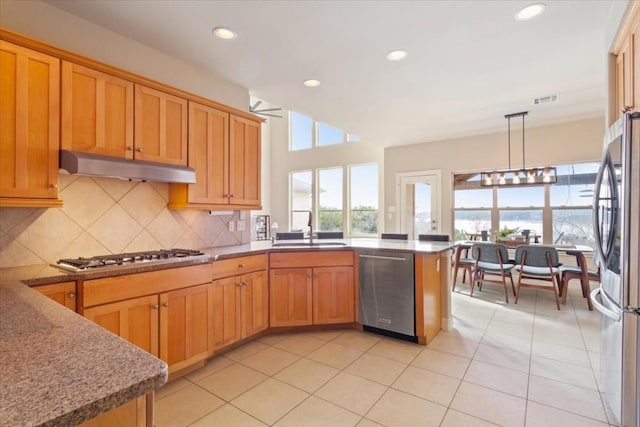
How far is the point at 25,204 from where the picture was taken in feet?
5.94

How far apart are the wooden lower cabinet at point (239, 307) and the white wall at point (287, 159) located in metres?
5.09

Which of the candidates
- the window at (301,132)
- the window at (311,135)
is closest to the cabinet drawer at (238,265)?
the window at (311,135)

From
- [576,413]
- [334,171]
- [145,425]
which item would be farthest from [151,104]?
[334,171]

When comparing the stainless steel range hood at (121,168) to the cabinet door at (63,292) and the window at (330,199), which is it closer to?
the cabinet door at (63,292)

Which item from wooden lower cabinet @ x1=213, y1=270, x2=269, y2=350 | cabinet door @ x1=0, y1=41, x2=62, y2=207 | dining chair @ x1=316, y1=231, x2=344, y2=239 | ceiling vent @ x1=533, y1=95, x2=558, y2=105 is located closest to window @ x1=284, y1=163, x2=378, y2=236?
dining chair @ x1=316, y1=231, x2=344, y2=239

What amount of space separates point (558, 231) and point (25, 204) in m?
6.76

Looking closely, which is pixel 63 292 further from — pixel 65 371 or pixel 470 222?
pixel 470 222

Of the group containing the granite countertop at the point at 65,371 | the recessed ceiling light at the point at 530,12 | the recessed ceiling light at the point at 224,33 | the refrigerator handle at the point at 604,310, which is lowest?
the refrigerator handle at the point at 604,310

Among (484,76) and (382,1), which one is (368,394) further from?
(484,76)

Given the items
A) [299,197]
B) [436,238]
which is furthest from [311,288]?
[299,197]

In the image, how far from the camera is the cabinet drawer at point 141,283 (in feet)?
5.90

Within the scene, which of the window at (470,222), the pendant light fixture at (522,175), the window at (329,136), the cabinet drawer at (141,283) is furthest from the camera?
the window at (329,136)

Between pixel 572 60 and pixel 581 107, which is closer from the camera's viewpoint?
pixel 572 60

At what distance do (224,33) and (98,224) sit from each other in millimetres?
1774
